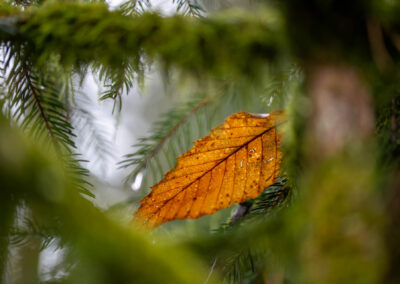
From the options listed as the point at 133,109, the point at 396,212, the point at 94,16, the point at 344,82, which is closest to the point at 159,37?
the point at 94,16

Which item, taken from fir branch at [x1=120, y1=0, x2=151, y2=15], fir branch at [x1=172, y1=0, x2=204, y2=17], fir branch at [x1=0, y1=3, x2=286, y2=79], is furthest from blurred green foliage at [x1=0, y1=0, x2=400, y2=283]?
fir branch at [x1=172, y1=0, x2=204, y2=17]

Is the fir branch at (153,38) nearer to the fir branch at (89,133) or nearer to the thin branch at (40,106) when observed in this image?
the thin branch at (40,106)

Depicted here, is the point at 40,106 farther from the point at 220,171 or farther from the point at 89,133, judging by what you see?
the point at 89,133

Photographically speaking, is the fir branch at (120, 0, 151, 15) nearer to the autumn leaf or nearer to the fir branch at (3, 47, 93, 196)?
the fir branch at (3, 47, 93, 196)

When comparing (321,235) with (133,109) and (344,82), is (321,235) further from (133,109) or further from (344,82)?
(133,109)

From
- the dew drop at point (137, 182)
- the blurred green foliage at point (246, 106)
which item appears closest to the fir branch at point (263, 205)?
the blurred green foliage at point (246, 106)
